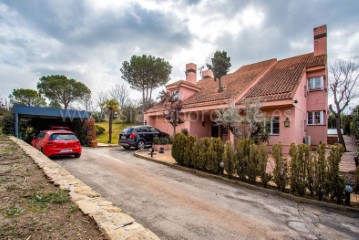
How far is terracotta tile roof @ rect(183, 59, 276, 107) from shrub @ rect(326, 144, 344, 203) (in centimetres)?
842

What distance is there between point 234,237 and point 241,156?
3843 millimetres

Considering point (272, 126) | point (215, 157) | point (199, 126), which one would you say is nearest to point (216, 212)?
A: point (215, 157)

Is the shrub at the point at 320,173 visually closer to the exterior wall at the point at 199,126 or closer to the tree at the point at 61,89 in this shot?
the exterior wall at the point at 199,126

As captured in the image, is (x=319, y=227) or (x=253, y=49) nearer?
(x=319, y=227)

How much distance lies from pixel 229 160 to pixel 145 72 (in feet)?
89.4

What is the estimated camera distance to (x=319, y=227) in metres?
3.68

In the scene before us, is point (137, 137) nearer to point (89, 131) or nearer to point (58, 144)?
point (58, 144)

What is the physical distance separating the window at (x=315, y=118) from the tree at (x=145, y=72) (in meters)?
23.1

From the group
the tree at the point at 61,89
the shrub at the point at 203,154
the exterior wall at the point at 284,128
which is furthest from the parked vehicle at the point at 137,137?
the tree at the point at 61,89

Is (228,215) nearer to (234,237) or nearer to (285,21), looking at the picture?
(234,237)

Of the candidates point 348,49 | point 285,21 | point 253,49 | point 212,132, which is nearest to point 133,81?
point 212,132

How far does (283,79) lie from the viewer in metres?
13.8

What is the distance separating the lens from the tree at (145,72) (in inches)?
1209

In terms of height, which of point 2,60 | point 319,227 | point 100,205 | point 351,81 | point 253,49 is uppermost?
point 253,49
